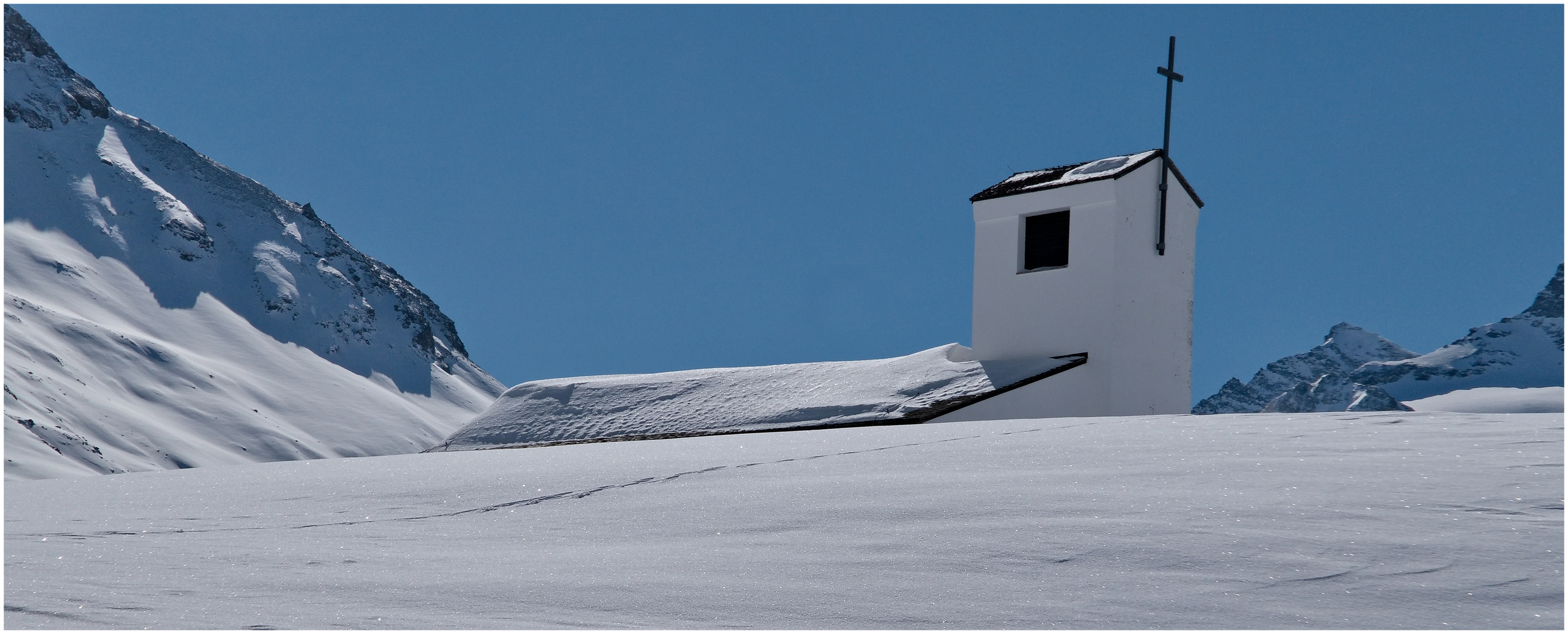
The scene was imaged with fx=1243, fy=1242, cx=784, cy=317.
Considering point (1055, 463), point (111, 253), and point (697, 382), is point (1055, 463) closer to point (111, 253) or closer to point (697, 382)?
point (697, 382)

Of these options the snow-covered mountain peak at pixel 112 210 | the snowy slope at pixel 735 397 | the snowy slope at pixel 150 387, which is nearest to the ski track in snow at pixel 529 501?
the snowy slope at pixel 735 397

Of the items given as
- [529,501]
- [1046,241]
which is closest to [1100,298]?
[1046,241]

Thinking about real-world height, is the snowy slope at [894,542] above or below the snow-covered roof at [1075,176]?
below

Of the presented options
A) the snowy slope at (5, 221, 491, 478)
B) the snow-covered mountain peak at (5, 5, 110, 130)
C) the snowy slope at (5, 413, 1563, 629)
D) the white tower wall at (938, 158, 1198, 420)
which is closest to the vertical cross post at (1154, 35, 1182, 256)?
the white tower wall at (938, 158, 1198, 420)

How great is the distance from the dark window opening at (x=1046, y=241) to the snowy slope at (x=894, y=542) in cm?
646

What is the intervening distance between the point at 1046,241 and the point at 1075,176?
2.47 feet

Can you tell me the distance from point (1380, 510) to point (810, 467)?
279 centimetres

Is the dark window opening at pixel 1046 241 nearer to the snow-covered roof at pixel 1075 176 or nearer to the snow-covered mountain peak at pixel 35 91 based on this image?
the snow-covered roof at pixel 1075 176

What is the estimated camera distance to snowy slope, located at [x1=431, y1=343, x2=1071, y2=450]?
39.6ft

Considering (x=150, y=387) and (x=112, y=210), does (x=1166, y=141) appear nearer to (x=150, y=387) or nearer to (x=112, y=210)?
(x=150, y=387)

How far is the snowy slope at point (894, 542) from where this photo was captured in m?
3.66

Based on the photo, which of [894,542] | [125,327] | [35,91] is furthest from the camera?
[35,91]

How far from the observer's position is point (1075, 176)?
13.4 meters

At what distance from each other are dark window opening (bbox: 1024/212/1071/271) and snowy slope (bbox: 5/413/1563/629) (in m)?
6.46
